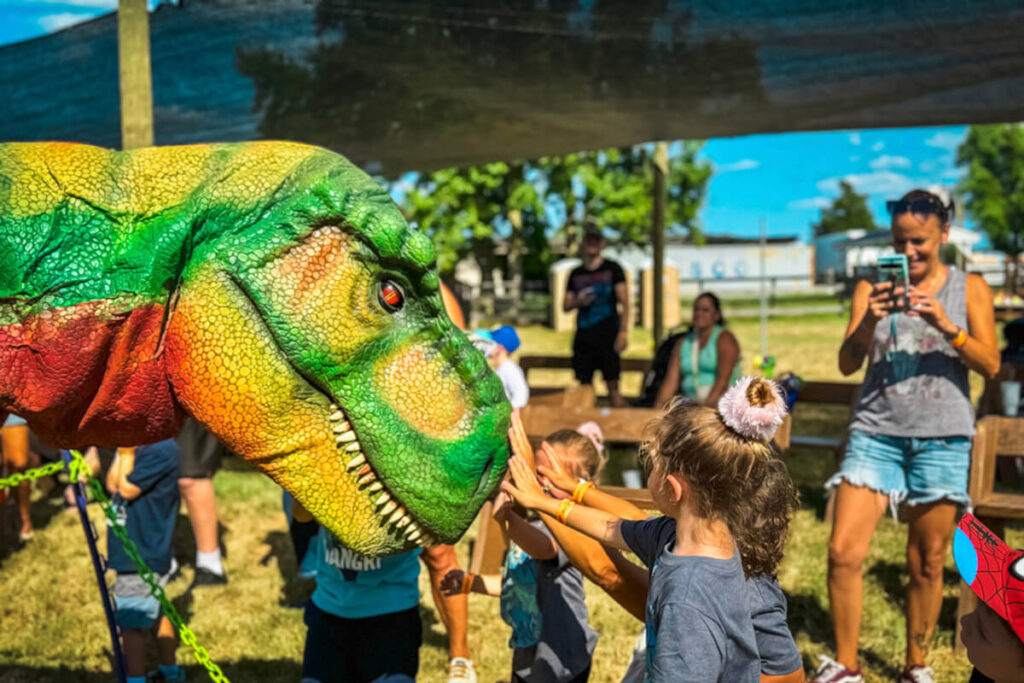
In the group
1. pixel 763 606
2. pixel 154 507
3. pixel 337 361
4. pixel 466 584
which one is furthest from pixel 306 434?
pixel 154 507

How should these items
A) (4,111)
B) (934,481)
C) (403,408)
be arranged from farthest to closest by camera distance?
(4,111) < (934,481) < (403,408)

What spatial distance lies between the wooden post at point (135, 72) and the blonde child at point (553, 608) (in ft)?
7.64

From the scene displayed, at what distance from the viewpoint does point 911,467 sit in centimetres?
346

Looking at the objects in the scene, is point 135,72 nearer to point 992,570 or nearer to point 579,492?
point 579,492

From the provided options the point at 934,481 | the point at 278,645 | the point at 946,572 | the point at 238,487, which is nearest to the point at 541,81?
the point at 934,481

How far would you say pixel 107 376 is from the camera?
1.63 meters

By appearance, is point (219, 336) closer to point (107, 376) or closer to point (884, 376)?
point (107, 376)

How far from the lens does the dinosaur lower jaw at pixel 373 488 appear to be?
1706mm

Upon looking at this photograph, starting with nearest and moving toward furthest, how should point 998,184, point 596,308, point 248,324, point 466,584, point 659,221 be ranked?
point 248,324 → point 466,584 → point 596,308 → point 659,221 → point 998,184

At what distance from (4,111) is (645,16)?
3.12 m

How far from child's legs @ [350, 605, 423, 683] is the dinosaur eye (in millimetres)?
1577

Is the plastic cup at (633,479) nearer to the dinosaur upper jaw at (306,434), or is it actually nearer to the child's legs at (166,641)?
the child's legs at (166,641)

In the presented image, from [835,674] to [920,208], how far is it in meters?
1.85

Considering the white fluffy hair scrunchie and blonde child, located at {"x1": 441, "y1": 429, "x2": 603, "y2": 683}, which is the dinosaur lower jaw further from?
blonde child, located at {"x1": 441, "y1": 429, "x2": 603, "y2": 683}
